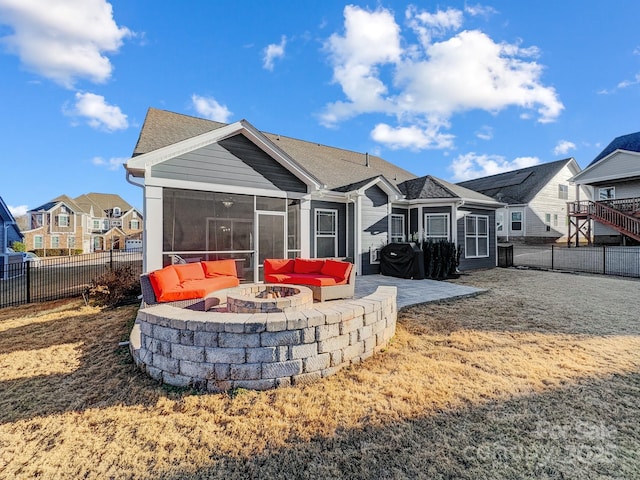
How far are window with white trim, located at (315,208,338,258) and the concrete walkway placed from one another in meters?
1.78

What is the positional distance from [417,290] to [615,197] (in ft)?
65.9

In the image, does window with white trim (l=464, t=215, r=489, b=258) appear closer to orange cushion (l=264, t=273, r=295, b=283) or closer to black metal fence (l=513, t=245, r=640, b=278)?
black metal fence (l=513, t=245, r=640, b=278)

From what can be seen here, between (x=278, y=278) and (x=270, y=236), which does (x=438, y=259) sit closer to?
(x=270, y=236)

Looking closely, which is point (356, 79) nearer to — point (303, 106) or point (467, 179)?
point (303, 106)

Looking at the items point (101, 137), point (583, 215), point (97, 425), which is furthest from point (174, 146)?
point (583, 215)

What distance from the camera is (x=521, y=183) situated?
963 inches

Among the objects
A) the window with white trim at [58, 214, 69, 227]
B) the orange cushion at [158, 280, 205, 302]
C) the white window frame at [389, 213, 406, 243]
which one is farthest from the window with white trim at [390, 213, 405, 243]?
the window with white trim at [58, 214, 69, 227]

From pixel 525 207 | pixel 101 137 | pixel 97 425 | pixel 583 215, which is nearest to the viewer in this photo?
pixel 97 425

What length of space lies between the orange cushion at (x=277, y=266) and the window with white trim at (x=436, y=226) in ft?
23.3

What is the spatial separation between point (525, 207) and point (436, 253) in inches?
668

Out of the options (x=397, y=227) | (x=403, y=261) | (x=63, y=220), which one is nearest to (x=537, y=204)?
(x=397, y=227)

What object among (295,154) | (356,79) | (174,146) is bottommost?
(174,146)

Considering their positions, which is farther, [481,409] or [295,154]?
[295,154]

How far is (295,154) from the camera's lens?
12555 millimetres
